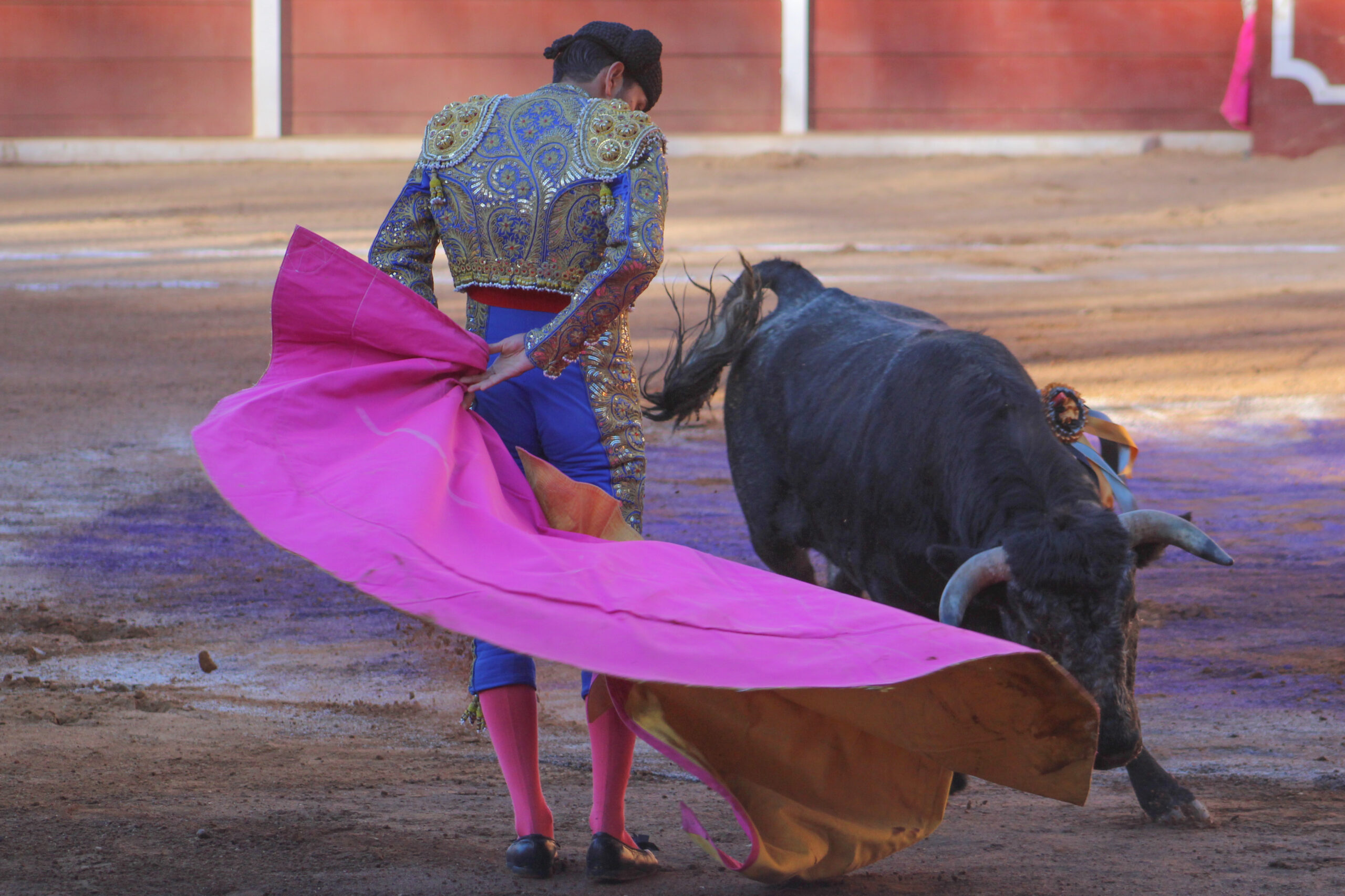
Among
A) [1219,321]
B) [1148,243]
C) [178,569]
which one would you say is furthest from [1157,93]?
[178,569]

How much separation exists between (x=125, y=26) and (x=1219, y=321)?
1083cm

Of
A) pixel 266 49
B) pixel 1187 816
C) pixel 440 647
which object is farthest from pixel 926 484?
pixel 266 49

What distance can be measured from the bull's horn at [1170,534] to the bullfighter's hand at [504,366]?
3.33ft

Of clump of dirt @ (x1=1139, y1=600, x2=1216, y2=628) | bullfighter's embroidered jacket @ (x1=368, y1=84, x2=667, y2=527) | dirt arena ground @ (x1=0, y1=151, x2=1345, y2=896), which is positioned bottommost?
clump of dirt @ (x1=1139, y1=600, x2=1216, y2=628)

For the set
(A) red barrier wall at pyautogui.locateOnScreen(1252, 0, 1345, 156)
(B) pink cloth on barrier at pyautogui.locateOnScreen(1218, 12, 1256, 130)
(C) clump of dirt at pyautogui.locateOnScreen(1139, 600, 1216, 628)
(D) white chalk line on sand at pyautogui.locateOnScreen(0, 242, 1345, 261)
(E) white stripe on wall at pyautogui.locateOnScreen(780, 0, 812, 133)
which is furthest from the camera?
(E) white stripe on wall at pyautogui.locateOnScreen(780, 0, 812, 133)

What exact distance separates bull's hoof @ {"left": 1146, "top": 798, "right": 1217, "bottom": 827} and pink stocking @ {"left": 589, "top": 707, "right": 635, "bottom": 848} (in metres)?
0.94

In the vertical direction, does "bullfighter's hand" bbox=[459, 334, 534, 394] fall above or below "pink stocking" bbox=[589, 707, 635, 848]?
above

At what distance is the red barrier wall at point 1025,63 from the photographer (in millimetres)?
13992

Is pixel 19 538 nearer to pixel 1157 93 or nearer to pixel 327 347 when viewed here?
pixel 327 347

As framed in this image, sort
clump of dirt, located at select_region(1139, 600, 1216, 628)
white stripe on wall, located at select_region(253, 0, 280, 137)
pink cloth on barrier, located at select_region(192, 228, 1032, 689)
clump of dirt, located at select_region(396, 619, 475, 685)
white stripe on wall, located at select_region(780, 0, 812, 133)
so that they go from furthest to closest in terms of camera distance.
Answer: white stripe on wall, located at select_region(253, 0, 280, 137) < white stripe on wall, located at select_region(780, 0, 812, 133) < clump of dirt, located at select_region(1139, 600, 1216, 628) < clump of dirt, located at select_region(396, 619, 475, 685) < pink cloth on barrier, located at select_region(192, 228, 1032, 689)

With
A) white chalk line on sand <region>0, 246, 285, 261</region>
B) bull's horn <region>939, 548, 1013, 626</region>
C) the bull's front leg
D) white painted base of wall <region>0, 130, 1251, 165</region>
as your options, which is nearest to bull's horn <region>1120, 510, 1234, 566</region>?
bull's horn <region>939, 548, 1013, 626</region>

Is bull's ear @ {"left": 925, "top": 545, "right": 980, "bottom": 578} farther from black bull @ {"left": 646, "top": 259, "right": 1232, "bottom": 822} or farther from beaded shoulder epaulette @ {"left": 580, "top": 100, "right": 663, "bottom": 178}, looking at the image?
beaded shoulder epaulette @ {"left": 580, "top": 100, "right": 663, "bottom": 178}

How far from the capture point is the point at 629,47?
7.88 ft

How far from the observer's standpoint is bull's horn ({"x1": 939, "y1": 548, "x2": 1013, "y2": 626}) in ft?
8.05
